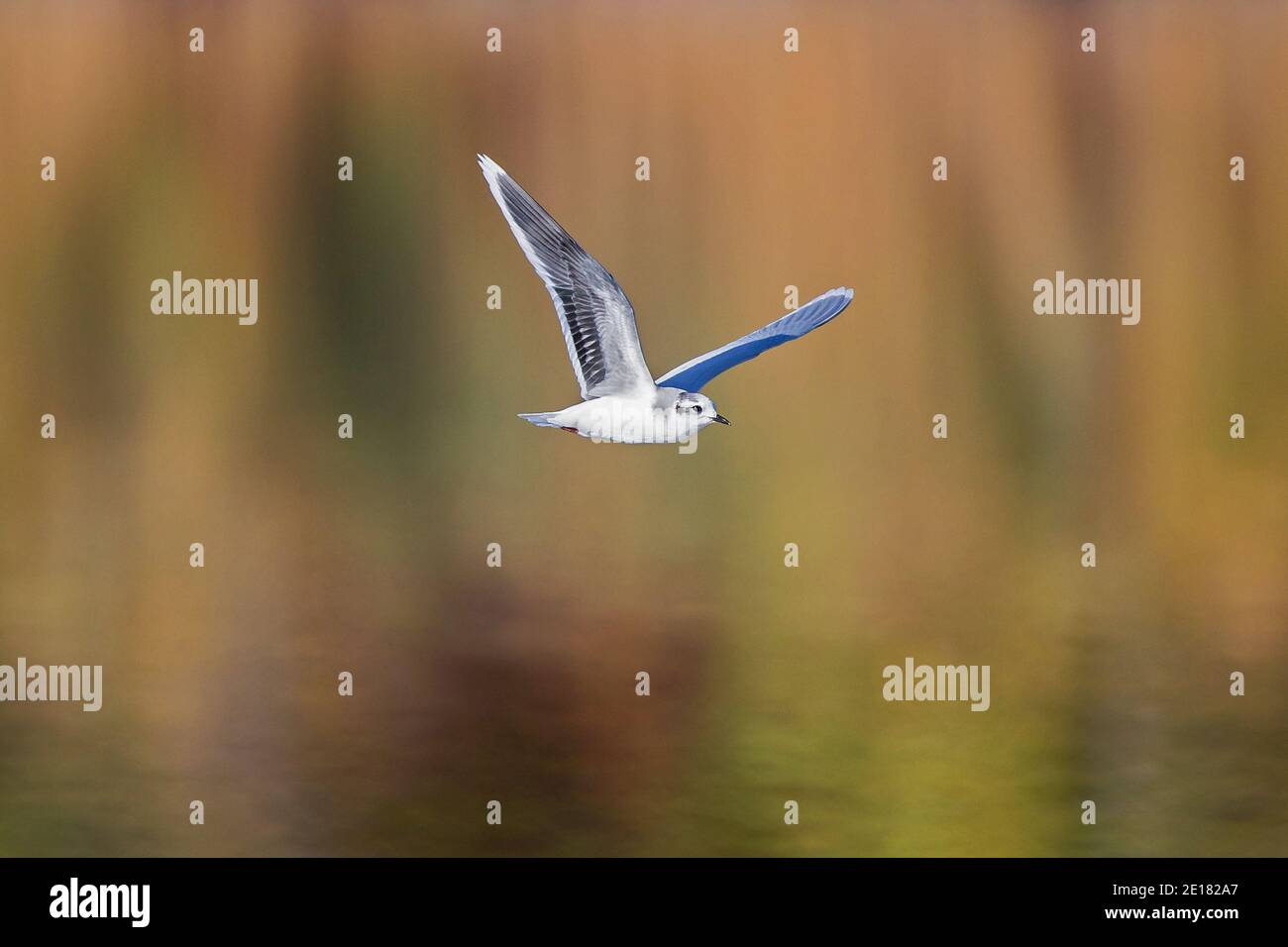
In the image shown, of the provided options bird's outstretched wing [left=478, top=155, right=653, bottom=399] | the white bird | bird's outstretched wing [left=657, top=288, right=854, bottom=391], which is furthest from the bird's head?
bird's outstretched wing [left=657, top=288, right=854, bottom=391]

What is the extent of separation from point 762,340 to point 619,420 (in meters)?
0.77

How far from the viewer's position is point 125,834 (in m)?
8.10

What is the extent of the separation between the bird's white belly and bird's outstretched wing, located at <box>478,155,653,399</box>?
0.08 meters

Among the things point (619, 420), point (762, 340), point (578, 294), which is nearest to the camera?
point (578, 294)

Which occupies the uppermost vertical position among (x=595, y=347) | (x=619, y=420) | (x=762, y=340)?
(x=762, y=340)

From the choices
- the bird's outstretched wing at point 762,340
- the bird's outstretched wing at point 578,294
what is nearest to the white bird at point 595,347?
the bird's outstretched wing at point 578,294

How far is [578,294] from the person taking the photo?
5965 millimetres

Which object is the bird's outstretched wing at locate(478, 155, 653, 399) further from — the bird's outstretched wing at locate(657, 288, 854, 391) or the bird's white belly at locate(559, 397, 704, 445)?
the bird's outstretched wing at locate(657, 288, 854, 391)

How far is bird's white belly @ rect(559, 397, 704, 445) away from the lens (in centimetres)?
606

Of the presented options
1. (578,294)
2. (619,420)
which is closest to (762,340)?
(619,420)

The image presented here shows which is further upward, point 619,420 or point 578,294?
point 578,294

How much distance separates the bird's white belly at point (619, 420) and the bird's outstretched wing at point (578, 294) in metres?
0.08

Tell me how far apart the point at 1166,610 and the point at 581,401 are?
18.1ft

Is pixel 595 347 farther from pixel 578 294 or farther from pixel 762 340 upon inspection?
pixel 762 340
